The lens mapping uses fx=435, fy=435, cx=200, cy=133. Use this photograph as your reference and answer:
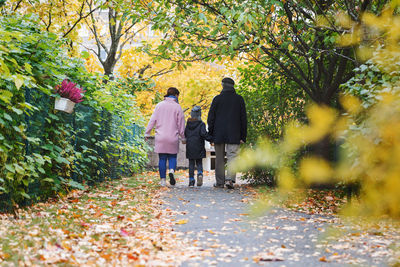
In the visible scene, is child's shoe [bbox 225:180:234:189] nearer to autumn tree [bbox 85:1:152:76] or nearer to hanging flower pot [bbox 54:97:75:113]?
autumn tree [bbox 85:1:152:76]

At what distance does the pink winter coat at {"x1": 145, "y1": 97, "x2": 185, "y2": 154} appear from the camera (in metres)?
9.24

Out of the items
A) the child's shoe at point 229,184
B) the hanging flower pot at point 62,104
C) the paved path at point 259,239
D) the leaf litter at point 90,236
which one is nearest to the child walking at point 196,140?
the child's shoe at point 229,184

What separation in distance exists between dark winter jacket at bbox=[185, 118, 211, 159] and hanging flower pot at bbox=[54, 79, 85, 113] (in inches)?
141

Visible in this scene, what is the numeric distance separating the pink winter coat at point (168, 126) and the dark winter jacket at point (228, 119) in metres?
0.72

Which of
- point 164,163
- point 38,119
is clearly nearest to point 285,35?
point 164,163

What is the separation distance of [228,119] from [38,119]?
4.24 metres

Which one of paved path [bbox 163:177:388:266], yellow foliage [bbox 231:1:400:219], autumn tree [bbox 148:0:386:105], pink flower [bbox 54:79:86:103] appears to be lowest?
paved path [bbox 163:177:388:266]

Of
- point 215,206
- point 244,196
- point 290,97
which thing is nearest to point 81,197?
point 215,206

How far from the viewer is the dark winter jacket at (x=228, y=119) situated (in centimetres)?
899

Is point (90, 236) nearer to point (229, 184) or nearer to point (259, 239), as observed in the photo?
point (259, 239)

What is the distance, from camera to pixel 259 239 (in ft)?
14.7

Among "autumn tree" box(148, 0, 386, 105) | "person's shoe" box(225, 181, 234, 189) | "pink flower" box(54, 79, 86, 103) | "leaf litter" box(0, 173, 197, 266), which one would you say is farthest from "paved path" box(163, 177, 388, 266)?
"autumn tree" box(148, 0, 386, 105)

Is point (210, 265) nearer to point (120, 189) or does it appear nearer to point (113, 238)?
point (113, 238)

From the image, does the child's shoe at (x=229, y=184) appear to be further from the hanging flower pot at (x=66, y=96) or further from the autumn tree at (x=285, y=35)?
the hanging flower pot at (x=66, y=96)
